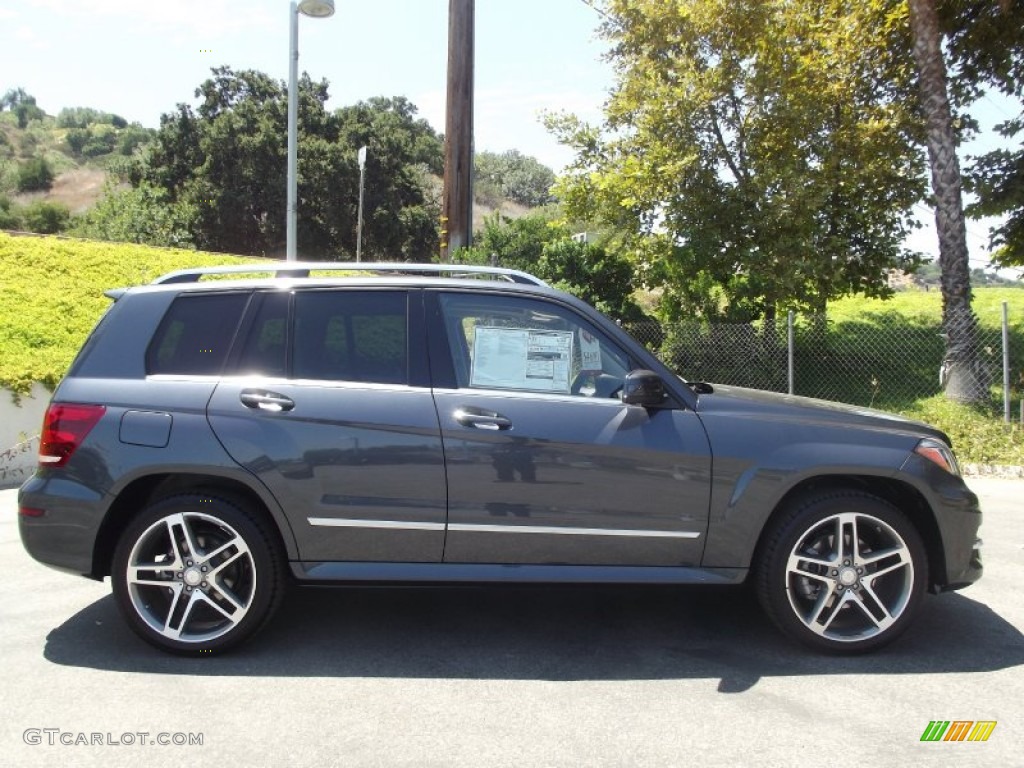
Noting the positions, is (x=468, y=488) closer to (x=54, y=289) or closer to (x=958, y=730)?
(x=958, y=730)

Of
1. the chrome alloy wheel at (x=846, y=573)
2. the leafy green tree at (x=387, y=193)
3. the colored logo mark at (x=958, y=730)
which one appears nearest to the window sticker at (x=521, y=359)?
the chrome alloy wheel at (x=846, y=573)

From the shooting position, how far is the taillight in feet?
12.7

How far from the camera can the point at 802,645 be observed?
397 cm

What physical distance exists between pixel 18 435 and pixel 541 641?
23.1 feet

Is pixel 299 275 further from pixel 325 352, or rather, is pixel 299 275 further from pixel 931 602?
pixel 931 602

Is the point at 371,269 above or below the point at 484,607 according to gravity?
above

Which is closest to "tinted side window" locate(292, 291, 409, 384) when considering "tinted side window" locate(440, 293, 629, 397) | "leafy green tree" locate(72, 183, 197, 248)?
"tinted side window" locate(440, 293, 629, 397)

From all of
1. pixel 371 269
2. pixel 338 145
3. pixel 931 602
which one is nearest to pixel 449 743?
pixel 371 269

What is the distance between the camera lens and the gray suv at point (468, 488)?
3.81m

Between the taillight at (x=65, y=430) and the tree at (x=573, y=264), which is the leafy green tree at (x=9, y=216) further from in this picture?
the taillight at (x=65, y=430)

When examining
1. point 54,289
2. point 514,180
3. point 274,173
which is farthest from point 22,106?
point 54,289

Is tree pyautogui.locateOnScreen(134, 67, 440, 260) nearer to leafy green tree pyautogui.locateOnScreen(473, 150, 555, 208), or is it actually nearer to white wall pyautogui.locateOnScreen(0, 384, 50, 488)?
white wall pyautogui.locateOnScreen(0, 384, 50, 488)

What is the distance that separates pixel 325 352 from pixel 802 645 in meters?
2.70

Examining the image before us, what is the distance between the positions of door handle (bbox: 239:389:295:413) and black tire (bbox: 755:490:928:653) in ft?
7.69
